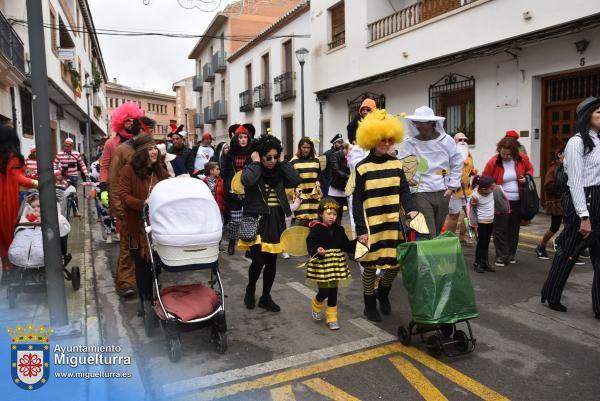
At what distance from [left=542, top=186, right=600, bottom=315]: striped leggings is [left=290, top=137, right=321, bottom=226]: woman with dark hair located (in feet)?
10.1

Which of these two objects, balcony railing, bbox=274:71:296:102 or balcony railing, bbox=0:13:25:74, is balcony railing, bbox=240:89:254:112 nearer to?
balcony railing, bbox=274:71:296:102

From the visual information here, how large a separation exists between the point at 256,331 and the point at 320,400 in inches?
51.2

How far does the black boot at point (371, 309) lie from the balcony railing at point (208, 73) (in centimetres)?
3053

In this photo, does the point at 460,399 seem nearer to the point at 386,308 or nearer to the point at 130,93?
the point at 386,308

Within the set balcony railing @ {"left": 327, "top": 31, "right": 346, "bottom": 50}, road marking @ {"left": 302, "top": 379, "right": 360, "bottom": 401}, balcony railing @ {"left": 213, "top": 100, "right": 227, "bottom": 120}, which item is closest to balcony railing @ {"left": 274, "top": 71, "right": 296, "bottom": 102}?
balcony railing @ {"left": 327, "top": 31, "right": 346, "bottom": 50}

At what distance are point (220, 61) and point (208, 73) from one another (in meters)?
3.94

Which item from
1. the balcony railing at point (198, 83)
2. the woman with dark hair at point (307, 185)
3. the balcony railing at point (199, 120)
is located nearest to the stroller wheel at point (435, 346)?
the woman with dark hair at point (307, 185)

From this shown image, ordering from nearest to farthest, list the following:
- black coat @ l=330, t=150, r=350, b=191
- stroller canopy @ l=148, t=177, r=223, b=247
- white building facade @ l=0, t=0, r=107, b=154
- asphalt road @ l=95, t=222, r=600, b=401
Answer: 1. asphalt road @ l=95, t=222, r=600, b=401
2. stroller canopy @ l=148, t=177, r=223, b=247
3. black coat @ l=330, t=150, r=350, b=191
4. white building facade @ l=0, t=0, r=107, b=154

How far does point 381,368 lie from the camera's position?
357 cm

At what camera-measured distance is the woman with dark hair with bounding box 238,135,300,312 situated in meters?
4.66

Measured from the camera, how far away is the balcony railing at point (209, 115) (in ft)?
110

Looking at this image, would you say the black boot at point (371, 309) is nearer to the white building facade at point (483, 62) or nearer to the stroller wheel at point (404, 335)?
the stroller wheel at point (404, 335)

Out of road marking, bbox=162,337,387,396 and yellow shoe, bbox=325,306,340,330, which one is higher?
yellow shoe, bbox=325,306,340,330

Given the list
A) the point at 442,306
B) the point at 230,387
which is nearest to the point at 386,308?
the point at 442,306
